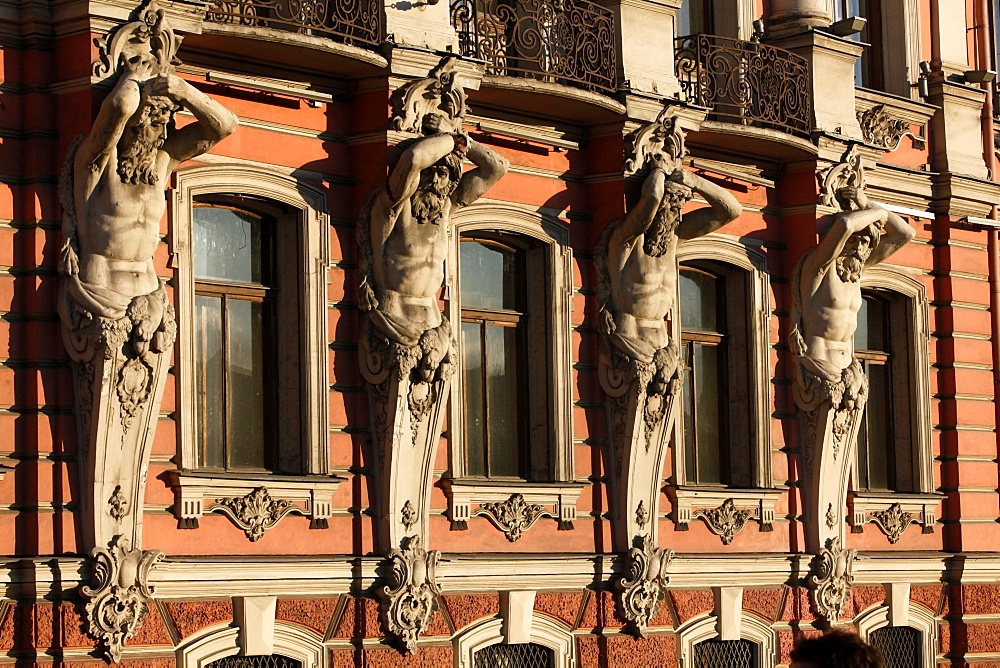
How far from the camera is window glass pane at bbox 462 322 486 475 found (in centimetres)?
1998

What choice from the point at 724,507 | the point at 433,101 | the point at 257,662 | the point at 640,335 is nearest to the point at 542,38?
the point at 433,101

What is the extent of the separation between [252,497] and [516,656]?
127 inches

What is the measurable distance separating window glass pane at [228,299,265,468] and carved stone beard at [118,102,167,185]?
5.66 ft

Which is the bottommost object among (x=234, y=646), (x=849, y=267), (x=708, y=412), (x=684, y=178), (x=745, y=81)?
(x=234, y=646)

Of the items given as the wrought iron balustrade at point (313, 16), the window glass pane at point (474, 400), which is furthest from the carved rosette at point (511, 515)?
the wrought iron balustrade at point (313, 16)

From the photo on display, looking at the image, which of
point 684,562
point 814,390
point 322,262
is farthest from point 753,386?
point 322,262

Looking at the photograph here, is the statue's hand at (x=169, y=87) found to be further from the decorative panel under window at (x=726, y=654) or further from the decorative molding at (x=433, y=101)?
the decorative panel under window at (x=726, y=654)

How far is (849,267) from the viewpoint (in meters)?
23.0

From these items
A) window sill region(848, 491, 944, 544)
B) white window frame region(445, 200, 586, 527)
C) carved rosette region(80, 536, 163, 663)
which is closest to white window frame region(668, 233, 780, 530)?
window sill region(848, 491, 944, 544)

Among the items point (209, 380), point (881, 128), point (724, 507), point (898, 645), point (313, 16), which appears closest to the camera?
point (209, 380)

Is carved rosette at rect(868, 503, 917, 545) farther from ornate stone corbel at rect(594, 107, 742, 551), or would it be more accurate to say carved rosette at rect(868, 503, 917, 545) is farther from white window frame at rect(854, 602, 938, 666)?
ornate stone corbel at rect(594, 107, 742, 551)

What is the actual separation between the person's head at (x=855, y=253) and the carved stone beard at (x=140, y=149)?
27.2 feet

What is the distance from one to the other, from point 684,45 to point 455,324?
4.45m

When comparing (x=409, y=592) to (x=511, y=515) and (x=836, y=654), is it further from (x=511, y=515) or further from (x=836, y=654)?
(x=836, y=654)
